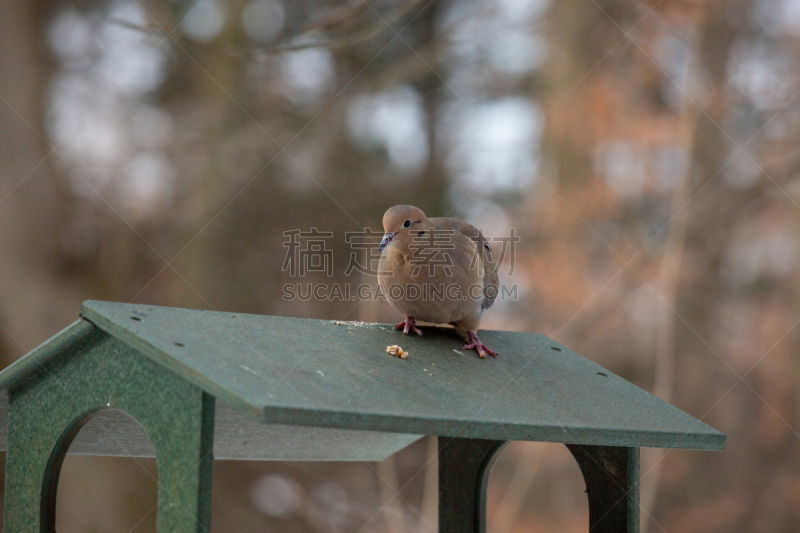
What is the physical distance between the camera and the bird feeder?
1.70 metres

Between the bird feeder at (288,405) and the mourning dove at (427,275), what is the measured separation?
0.11 m

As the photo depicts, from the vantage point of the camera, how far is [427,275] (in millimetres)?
2977

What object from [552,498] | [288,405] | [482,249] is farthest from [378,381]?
[552,498]

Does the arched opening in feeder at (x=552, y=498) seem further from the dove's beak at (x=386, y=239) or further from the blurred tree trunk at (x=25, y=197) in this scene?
the blurred tree trunk at (x=25, y=197)

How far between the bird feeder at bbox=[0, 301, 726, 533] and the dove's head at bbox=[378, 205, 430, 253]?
418mm

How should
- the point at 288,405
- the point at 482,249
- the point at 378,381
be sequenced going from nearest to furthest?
the point at 288,405
the point at 378,381
the point at 482,249

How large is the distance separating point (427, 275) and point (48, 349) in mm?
1464

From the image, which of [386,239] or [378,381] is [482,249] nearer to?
[386,239]

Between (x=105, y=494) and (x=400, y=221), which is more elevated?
(x=400, y=221)

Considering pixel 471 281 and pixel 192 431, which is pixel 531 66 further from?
pixel 192 431

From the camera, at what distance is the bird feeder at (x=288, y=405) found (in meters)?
1.70

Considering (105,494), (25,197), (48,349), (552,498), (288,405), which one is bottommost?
(105,494)

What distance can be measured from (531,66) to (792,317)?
3.22 metres

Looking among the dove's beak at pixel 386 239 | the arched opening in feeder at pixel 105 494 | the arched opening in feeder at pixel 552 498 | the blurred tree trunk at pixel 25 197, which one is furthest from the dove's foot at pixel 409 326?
the blurred tree trunk at pixel 25 197
